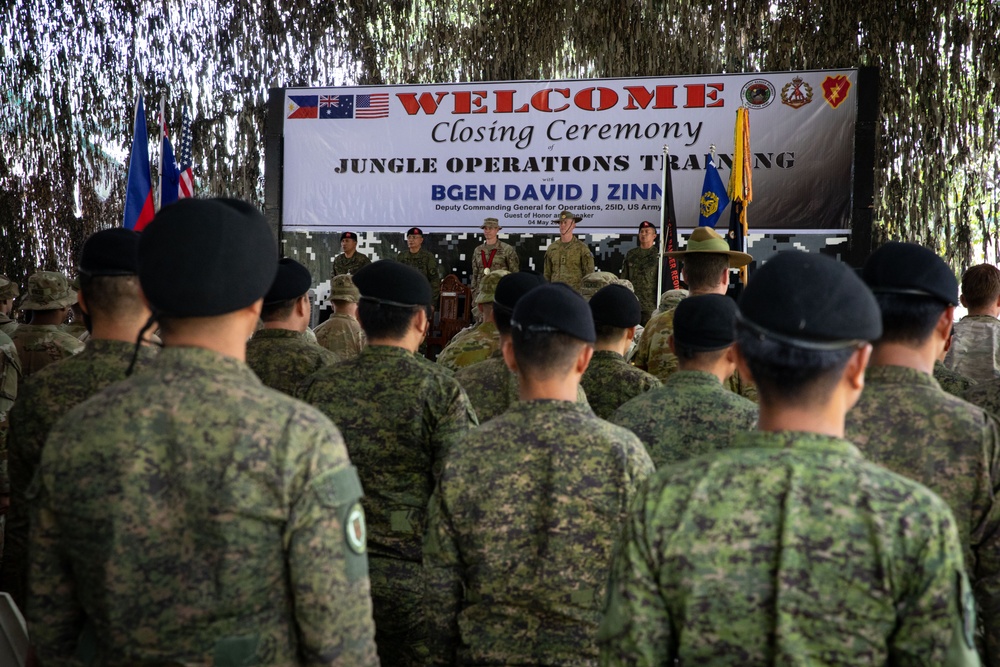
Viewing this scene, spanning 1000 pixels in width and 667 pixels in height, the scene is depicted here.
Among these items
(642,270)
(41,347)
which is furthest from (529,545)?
(642,270)

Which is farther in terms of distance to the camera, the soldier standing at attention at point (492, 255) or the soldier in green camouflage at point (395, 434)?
the soldier standing at attention at point (492, 255)

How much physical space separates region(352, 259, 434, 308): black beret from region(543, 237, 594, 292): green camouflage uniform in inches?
281

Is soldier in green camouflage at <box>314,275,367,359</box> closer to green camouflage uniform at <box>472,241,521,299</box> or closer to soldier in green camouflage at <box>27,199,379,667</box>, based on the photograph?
soldier in green camouflage at <box>27,199,379,667</box>

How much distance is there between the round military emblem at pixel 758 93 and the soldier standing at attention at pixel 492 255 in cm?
297

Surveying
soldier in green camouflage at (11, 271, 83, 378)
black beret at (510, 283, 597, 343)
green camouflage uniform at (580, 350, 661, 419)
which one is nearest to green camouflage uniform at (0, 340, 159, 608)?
black beret at (510, 283, 597, 343)

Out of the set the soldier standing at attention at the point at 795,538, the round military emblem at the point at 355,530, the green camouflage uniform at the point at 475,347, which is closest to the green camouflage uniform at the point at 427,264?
the green camouflage uniform at the point at 475,347

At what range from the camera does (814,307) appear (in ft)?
4.59

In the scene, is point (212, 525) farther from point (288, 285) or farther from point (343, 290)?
point (343, 290)

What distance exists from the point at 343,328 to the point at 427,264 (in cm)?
510

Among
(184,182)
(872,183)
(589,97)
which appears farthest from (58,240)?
(872,183)

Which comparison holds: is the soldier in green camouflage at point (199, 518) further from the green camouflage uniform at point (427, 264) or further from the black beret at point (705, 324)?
the green camouflage uniform at point (427, 264)

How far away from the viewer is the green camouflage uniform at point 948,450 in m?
1.94

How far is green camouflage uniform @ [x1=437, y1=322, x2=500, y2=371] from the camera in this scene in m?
4.37

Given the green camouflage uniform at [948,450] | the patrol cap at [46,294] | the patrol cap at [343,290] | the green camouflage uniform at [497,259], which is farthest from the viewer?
the green camouflage uniform at [497,259]
